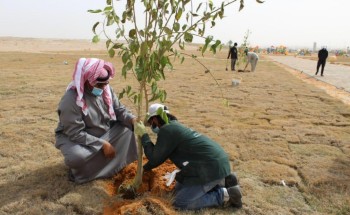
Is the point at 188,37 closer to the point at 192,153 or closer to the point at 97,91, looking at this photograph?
the point at 192,153

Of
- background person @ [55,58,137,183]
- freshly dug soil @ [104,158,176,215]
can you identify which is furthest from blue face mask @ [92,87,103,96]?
freshly dug soil @ [104,158,176,215]

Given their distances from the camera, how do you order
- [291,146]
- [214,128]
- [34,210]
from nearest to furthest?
[34,210], [291,146], [214,128]

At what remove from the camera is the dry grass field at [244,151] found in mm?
3148

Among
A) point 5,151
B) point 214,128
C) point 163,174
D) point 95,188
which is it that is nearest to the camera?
point 95,188

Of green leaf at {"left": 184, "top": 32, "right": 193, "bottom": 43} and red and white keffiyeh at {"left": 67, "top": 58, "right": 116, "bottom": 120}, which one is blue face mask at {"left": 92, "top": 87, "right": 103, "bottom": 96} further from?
green leaf at {"left": 184, "top": 32, "right": 193, "bottom": 43}

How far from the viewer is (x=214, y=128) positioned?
18.4ft

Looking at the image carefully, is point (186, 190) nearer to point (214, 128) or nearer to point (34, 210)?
point (34, 210)

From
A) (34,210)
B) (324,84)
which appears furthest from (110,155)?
(324,84)

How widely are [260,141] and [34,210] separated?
3.25 metres

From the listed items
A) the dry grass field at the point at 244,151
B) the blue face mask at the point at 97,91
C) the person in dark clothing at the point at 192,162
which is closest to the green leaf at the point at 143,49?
the person in dark clothing at the point at 192,162

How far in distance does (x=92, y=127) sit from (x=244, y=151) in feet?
6.90

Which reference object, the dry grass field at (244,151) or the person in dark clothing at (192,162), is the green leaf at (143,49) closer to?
the person in dark clothing at (192,162)

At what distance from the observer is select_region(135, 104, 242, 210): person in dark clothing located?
2963mm

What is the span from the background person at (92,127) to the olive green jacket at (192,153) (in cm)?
66
